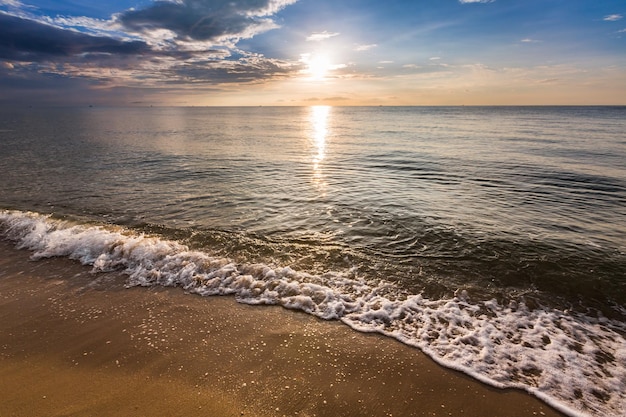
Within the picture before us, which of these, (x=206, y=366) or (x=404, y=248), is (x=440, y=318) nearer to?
(x=404, y=248)

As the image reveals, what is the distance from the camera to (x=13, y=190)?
16672 mm

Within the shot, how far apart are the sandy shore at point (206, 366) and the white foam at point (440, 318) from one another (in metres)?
0.36

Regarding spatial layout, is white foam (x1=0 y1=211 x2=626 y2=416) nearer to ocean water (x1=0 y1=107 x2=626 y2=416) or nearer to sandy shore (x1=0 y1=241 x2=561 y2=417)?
ocean water (x1=0 y1=107 x2=626 y2=416)

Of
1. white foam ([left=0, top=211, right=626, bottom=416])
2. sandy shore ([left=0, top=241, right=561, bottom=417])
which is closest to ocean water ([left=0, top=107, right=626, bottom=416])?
white foam ([left=0, top=211, right=626, bottom=416])

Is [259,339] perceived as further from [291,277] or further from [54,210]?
[54,210]

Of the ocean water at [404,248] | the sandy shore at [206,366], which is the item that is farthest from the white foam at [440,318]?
the sandy shore at [206,366]

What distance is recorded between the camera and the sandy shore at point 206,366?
4633 millimetres

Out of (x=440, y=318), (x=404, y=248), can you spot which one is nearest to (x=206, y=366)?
(x=440, y=318)

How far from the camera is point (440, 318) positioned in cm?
682

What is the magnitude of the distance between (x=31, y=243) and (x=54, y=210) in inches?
149

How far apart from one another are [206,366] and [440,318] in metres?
4.78

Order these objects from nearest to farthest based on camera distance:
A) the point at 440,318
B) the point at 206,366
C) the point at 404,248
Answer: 1. the point at 206,366
2. the point at 440,318
3. the point at 404,248

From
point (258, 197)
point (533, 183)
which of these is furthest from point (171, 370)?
point (533, 183)

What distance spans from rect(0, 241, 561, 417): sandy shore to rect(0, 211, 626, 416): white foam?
0.36 m
